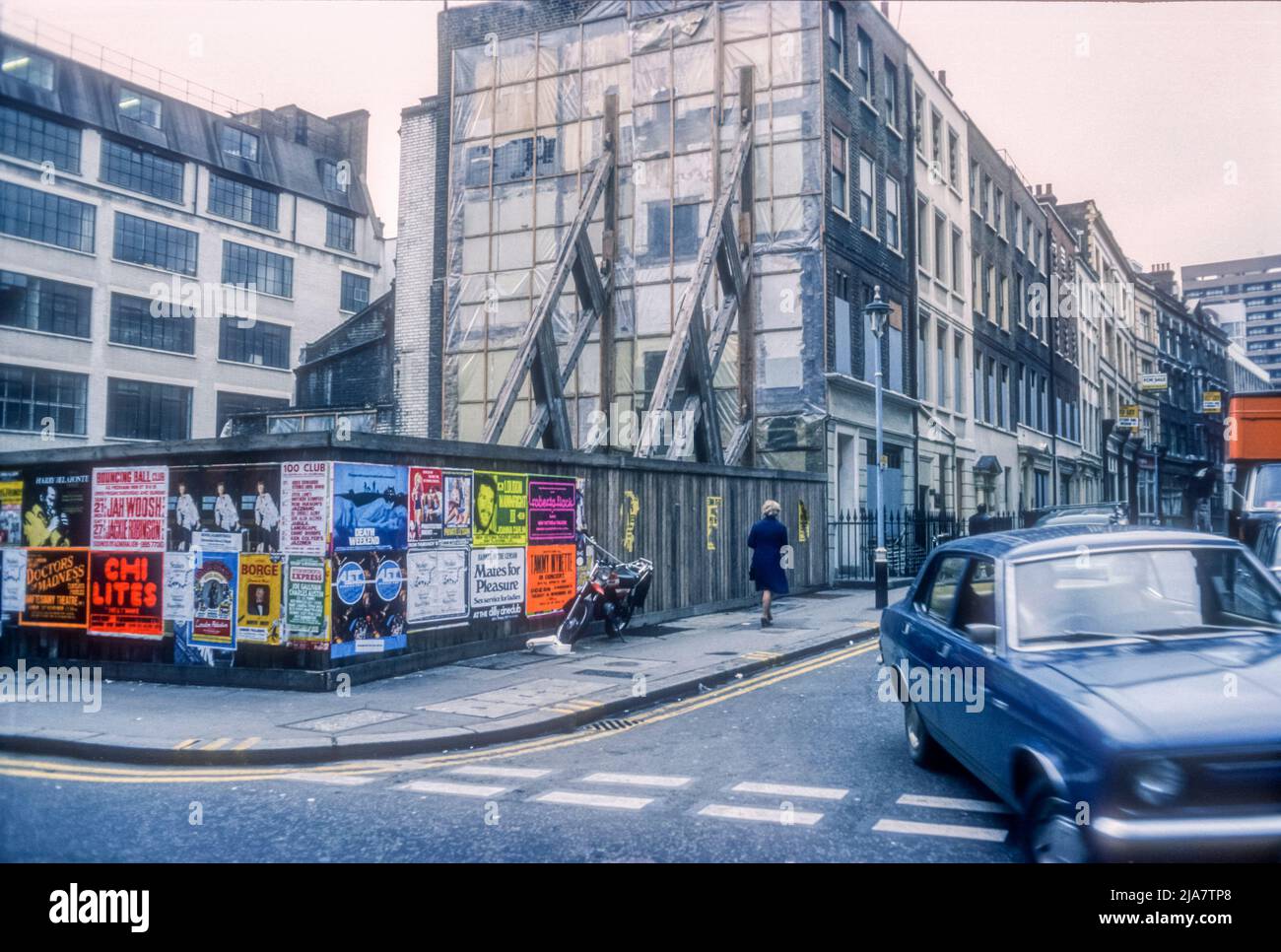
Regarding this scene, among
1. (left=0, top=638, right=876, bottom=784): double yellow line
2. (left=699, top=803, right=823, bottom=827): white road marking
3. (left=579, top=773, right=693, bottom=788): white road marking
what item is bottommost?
(left=0, top=638, right=876, bottom=784): double yellow line

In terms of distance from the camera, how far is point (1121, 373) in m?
57.1

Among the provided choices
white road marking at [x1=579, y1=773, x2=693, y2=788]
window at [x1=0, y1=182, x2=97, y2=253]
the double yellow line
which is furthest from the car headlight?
window at [x1=0, y1=182, x2=97, y2=253]

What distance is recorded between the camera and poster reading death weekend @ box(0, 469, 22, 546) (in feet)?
40.0

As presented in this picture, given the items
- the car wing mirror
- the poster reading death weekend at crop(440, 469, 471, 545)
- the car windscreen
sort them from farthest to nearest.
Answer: the poster reading death weekend at crop(440, 469, 471, 545) → the car wing mirror → the car windscreen

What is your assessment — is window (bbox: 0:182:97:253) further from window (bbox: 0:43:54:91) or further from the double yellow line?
the double yellow line

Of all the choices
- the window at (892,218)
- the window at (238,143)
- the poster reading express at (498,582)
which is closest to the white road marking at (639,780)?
the poster reading express at (498,582)

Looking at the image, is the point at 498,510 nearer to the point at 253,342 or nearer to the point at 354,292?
the point at 253,342

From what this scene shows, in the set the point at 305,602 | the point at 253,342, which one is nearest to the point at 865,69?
the point at 305,602

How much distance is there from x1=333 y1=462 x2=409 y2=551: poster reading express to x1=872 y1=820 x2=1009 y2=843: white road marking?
6.40m

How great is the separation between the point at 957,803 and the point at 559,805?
91.8 inches

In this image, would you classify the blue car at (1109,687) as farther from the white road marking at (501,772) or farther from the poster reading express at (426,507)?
the poster reading express at (426,507)

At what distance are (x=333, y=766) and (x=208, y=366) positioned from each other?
40.3 m

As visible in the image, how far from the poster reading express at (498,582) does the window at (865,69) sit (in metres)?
19.1
